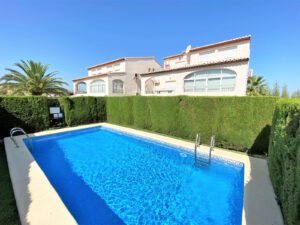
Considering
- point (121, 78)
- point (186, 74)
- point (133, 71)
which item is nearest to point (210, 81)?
point (186, 74)

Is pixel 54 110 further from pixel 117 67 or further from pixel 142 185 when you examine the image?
pixel 117 67

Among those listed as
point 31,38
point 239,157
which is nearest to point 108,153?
point 239,157

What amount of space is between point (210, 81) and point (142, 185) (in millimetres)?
13361

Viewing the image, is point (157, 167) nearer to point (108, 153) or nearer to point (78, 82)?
point (108, 153)

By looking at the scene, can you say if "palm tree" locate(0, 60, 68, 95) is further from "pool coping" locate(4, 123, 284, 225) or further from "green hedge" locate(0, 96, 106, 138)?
"pool coping" locate(4, 123, 284, 225)

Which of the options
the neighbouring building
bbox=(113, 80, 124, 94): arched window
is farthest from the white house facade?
bbox=(113, 80, 124, 94): arched window

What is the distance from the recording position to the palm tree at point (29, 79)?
17.6 metres

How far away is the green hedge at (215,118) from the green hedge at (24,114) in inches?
366

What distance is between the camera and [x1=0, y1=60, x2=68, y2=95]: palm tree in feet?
57.6

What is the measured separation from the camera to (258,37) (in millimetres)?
17484

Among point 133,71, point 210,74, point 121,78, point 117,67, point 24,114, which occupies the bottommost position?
point 24,114

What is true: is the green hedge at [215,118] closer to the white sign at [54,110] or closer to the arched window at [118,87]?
the white sign at [54,110]

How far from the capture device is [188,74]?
53.9 ft

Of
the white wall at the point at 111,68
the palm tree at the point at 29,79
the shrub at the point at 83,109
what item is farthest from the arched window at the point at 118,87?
the palm tree at the point at 29,79
